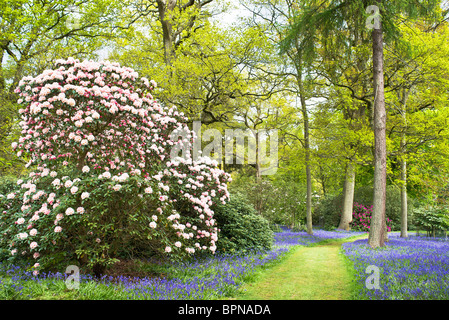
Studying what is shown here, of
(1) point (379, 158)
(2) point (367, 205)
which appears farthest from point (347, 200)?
(1) point (379, 158)

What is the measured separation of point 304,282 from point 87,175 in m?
4.70

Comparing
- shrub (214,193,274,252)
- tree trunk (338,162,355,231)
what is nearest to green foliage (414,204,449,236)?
tree trunk (338,162,355,231)

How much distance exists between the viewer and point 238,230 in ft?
29.2

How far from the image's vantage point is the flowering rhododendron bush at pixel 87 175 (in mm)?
5254

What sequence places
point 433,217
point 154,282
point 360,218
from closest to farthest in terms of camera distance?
point 154,282 < point 433,217 < point 360,218

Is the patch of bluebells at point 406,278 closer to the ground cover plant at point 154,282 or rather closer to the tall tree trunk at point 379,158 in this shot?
the ground cover plant at point 154,282

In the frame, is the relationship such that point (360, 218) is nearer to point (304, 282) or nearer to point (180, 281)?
point (304, 282)

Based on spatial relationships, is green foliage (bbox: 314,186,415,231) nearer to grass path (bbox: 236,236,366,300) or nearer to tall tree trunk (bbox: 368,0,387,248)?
tall tree trunk (bbox: 368,0,387,248)

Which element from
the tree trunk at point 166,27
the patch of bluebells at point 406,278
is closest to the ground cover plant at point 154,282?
the patch of bluebells at point 406,278

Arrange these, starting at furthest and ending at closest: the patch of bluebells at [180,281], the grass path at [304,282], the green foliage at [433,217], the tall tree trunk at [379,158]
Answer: the green foliage at [433,217] → the tall tree trunk at [379,158] → the grass path at [304,282] → the patch of bluebells at [180,281]

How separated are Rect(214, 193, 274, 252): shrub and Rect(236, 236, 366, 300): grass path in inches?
44.4

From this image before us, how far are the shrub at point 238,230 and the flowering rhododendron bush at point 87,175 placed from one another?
2.62 meters

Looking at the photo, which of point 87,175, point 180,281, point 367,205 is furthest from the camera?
point 367,205

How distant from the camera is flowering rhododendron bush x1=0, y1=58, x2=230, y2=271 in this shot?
5254mm
